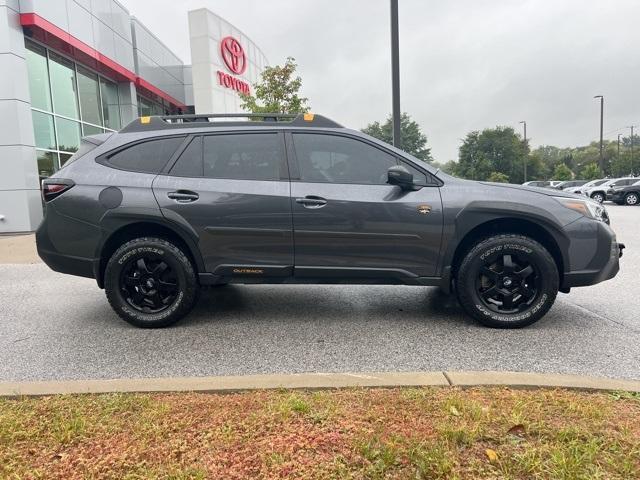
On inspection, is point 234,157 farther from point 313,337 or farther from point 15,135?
point 15,135

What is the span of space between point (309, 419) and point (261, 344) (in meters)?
1.40

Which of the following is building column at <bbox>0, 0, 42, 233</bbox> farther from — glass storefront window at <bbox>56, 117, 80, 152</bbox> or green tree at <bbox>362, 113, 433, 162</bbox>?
green tree at <bbox>362, 113, 433, 162</bbox>

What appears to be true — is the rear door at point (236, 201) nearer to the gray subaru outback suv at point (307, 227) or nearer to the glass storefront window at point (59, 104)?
the gray subaru outback suv at point (307, 227)

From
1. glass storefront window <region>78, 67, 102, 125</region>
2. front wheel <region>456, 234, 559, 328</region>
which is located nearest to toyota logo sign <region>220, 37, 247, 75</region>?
glass storefront window <region>78, 67, 102, 125</region>

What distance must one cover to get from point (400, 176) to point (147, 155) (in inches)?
89.5

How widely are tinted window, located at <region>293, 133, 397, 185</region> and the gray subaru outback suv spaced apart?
0.03 feet

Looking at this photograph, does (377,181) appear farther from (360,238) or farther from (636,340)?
(636,340)

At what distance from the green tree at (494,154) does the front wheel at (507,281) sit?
77266 millimetres

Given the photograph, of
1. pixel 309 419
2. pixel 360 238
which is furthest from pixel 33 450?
pixel 360 238

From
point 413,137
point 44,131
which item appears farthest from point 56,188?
point 413,137

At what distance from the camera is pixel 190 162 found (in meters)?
4.24

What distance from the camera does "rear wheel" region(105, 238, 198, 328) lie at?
4.11 meters

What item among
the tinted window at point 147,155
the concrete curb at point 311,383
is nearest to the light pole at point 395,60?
the tinted window at point 147,155

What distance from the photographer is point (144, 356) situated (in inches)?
142
